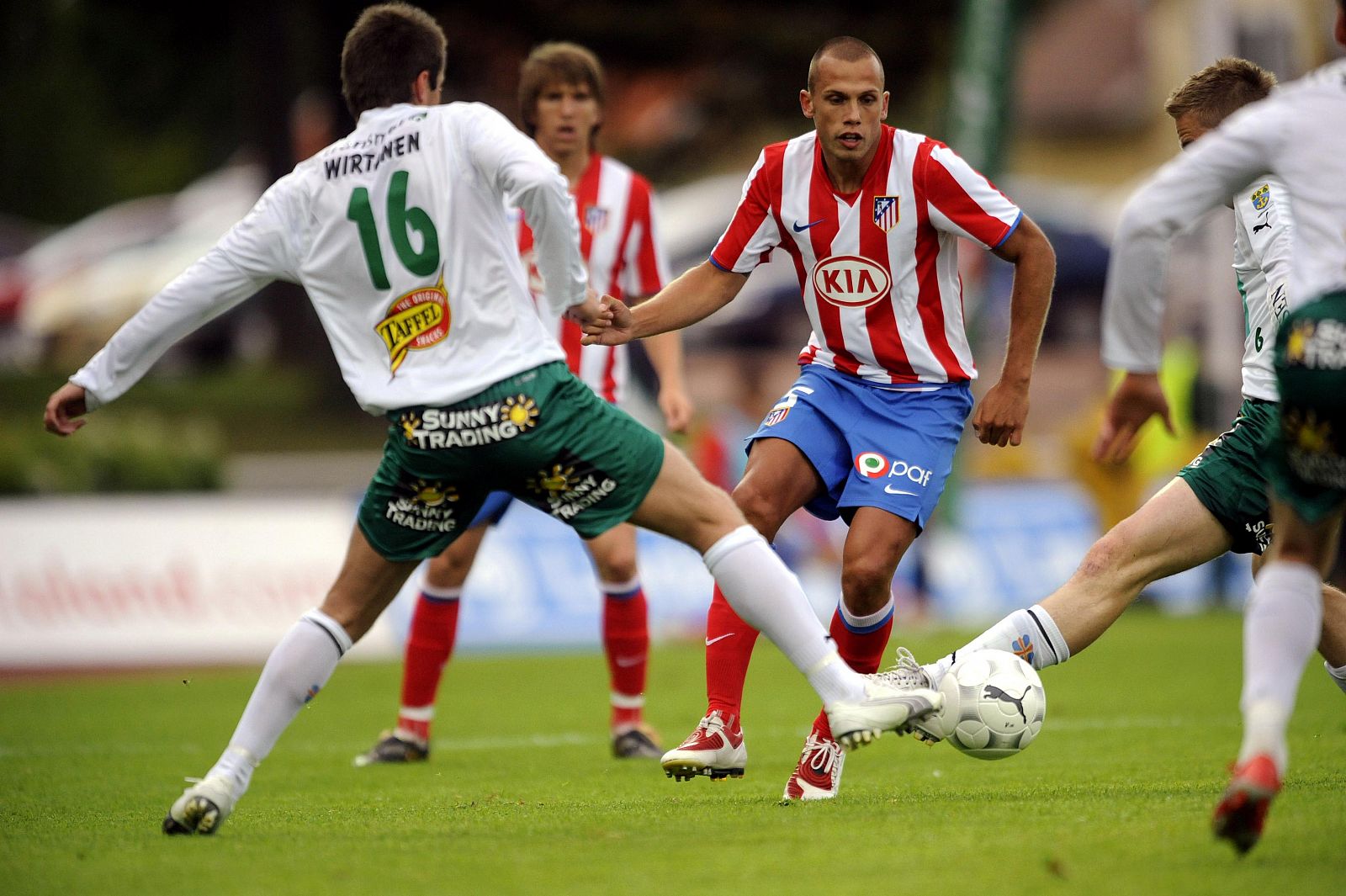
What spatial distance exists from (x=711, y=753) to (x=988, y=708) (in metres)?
0.92

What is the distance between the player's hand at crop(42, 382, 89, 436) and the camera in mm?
4961

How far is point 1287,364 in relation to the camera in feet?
13.8

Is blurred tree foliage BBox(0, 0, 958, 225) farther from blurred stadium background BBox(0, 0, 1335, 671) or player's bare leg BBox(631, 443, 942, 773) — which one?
player's bare leg BBox(631, 443, 942, 773)

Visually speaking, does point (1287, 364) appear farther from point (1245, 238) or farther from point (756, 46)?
point (756, 46)

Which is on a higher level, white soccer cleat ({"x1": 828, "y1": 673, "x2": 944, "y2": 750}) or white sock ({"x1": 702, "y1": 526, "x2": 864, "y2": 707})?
white sock ({"x1": 702, "y1": 526, "x2": 864, "y2": 707})

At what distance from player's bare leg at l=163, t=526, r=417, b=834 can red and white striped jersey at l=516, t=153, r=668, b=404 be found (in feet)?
8.93

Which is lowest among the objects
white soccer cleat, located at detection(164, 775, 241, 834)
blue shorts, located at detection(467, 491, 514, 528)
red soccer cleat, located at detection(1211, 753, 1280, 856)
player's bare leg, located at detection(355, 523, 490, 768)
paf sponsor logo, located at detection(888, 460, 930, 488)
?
player's bare leg, located at detection(355, 523, 490, 768)

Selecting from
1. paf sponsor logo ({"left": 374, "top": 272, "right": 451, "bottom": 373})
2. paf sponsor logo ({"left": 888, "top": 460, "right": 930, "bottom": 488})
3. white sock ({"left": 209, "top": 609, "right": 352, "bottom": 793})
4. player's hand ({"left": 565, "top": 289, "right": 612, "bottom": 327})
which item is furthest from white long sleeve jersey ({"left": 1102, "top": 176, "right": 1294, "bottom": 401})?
white sock ({"left": 209, "top": 609, "right": 352, "bottom": 793})

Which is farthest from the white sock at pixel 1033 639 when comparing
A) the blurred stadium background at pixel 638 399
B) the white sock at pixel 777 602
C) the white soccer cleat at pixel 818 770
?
the blurred stadium background at pixel 638 399

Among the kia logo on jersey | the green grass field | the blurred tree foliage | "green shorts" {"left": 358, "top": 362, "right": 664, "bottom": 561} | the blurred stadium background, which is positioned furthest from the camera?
the blurred tree foliage

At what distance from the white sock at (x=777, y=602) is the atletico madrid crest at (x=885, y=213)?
1359 mm

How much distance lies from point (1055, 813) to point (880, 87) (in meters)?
2.46

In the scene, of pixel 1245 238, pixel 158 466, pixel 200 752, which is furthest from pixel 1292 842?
pixel 158 466

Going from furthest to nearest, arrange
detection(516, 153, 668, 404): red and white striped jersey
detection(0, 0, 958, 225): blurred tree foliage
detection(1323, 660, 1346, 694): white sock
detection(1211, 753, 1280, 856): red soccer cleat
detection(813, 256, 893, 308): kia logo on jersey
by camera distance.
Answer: detection(0, 0, 958, 225): blurred tree foliage
detection(516, 153, 668, 404): red and white striped jersey
detection(1323, 660, 1346, 694): white sock
detection(813, 256, 893, 308): kia logo on jersey
detection(1211, 753, 1280, 856): red soccer cleat
